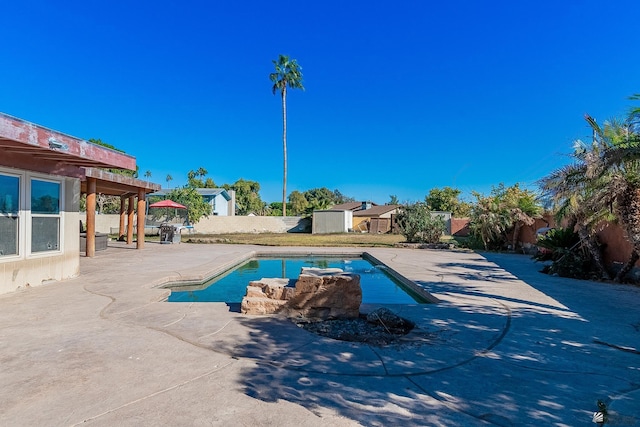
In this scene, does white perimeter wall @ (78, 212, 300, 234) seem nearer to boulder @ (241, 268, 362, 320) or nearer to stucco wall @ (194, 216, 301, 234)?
stucco wall @ (194, 216, 301, 234)

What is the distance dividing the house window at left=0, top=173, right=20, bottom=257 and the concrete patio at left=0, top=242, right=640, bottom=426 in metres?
1.00

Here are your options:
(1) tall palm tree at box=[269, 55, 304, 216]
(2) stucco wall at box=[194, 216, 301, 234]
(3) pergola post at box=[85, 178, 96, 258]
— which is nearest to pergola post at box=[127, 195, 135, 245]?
(3) pergola post at box=[85, 178, 96, 258]

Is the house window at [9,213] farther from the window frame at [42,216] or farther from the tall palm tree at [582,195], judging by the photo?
the tall palm tree at [582,195]

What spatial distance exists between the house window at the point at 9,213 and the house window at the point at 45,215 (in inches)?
13.3

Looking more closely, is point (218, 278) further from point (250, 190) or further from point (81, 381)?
point (250, 190)

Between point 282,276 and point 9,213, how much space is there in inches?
267

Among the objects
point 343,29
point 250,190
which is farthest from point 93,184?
point 250,190

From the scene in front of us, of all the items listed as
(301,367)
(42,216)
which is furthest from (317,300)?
(42,216)

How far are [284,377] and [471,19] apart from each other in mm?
15771

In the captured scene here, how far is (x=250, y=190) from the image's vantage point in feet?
185

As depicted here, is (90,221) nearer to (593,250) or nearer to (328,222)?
(593,250)

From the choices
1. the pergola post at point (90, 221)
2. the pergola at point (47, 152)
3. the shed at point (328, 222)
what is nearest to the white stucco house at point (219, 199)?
the shed at point (328, 222)

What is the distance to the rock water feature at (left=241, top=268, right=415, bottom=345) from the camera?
489cm

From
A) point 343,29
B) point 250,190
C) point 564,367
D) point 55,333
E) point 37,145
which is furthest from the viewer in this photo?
point 250,190
